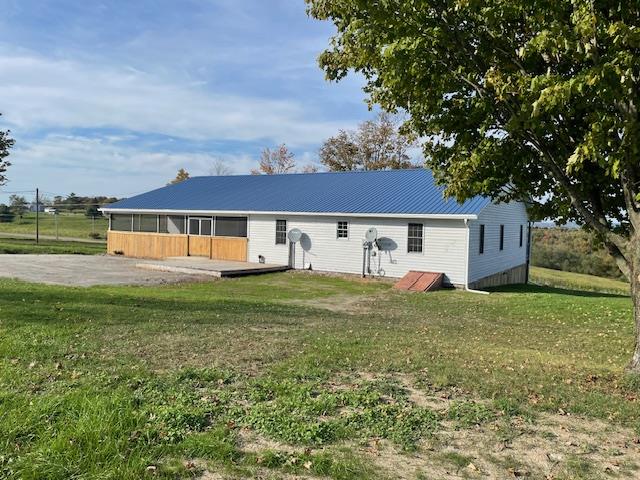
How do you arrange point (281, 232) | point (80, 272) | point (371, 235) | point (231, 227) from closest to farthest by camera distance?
point (80, 272), point (371, 235), point (281, 232), point (231, 227)

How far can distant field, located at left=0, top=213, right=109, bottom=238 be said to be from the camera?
50856 millimetres

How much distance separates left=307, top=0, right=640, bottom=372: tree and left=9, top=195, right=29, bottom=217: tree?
218 ft

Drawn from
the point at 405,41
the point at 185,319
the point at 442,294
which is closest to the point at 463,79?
the point at 405,41

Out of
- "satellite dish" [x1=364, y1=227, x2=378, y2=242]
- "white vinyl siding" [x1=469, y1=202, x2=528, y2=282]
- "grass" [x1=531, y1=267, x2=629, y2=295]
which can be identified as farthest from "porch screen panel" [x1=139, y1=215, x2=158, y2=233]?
"grass" [x1=531, y1=267, x2=629, y2=295]

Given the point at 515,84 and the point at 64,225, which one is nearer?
the point at 515,84

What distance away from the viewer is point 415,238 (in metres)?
20.3

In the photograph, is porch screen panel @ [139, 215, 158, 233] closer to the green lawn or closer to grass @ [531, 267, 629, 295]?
the green lawn

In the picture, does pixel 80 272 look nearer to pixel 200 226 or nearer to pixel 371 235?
pixel 200 226

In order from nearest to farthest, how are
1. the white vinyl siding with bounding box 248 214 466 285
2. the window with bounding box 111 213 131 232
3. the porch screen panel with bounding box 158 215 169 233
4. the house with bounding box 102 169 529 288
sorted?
the white vinyl siding with bounding box 248 214 466 285 → the house with bounding box 102 169 529 288 → the porch screen panel with bounding box 158 215 169 233 → the window with bounding box 111 213 131 232

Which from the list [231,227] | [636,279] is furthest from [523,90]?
[231,227]

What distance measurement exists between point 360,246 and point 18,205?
58.9 m

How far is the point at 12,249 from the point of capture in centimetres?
3014

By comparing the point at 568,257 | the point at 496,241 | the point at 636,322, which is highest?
the point at 496,241

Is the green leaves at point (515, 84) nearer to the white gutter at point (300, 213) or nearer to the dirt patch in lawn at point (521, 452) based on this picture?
the dirt patch in lawn at point (521, 452)
